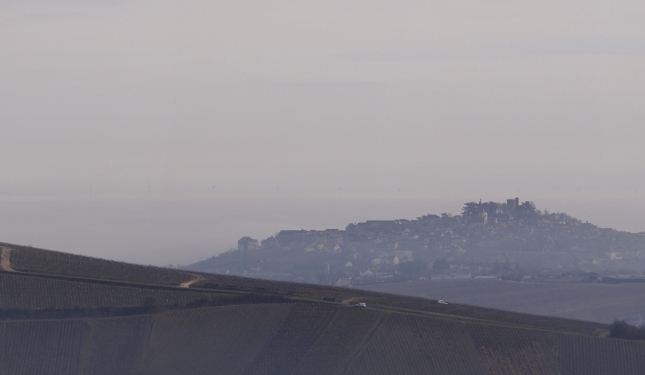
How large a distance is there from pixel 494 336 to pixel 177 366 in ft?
58.7

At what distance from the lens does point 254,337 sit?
48500 millimetres

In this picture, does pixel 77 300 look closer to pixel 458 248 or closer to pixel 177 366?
pixel 177 366

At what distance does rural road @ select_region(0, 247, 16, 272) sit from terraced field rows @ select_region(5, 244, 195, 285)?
0.90 feet

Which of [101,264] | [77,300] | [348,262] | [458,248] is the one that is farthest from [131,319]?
[458,248]

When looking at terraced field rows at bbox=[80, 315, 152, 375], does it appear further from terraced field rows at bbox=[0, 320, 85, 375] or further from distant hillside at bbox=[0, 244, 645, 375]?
terraced field rows at bbox=[0, 320, 85, 375]

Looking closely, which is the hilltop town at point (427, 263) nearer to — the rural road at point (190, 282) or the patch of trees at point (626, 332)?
the rural road at point (190, 282)

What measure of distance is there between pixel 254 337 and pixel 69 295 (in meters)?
11.6

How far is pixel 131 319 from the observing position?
48.3 m

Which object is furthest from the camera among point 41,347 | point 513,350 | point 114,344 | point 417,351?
point 513,350

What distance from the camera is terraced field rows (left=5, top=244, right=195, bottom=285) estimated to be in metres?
59.9

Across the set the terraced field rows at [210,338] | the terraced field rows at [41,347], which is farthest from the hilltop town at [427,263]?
the terraced field rows at [41,347]

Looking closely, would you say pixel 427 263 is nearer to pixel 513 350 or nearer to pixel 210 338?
pixel 513 350

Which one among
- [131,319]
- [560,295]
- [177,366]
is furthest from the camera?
[560,295]

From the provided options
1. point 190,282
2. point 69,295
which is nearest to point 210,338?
point 69,295
